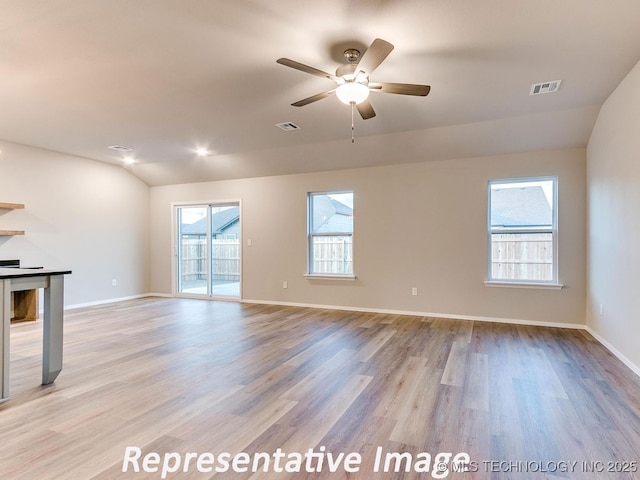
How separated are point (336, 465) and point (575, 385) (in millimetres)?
2255

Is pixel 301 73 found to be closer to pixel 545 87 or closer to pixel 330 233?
pixel 545 87

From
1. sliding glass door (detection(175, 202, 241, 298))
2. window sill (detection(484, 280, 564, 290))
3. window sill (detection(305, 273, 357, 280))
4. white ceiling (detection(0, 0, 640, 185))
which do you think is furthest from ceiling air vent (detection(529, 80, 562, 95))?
sliding glass door (detection(175, 202, 241, 298))

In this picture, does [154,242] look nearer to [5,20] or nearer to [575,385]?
[5,20]

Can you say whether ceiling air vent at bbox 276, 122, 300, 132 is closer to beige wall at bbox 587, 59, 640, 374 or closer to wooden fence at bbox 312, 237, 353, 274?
wooden fence at bbox 312, 237, 353, 274

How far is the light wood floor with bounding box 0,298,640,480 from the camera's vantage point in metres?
1.96

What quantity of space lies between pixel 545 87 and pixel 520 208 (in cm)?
209

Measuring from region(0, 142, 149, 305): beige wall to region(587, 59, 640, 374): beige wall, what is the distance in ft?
25.8

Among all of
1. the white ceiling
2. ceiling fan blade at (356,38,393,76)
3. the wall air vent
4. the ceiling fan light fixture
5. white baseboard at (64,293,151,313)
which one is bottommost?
white baseboard at (64,293,151,313)

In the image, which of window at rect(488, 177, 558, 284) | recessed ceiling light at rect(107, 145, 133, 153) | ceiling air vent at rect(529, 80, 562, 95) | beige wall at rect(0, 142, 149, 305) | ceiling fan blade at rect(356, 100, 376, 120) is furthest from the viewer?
recessed ceiling light at rect(107, 145, 133, 153)

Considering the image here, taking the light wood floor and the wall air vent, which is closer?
the light wood floor

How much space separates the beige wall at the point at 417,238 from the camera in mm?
4816

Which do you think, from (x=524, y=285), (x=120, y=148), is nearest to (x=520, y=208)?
(x=524, y=285)

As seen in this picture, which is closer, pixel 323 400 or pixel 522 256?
pixel 323 400

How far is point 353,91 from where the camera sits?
2.79 metres
